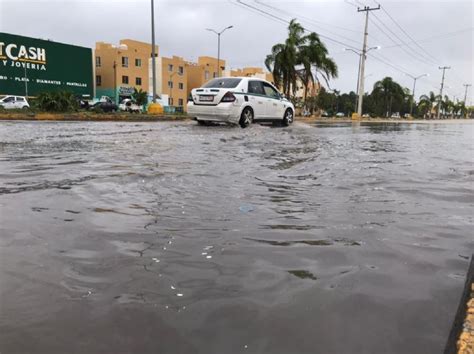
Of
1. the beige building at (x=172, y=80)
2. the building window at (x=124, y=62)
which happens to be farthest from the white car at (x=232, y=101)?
the beige building at (x=172, y=80)

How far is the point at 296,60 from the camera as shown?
40.3m

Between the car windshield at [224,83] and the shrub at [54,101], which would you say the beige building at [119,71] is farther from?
the car windshield at [224,83]

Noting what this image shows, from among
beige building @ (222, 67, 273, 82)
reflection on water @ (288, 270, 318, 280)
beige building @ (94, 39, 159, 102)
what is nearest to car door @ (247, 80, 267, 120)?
reflection on water @ (288, 270, 318, 280)

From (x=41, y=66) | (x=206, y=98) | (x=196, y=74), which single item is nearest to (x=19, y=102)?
(x=41, y=66)

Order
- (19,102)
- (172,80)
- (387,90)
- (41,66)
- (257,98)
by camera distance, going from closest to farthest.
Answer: (257,98), (19,102), (41,66), (387,90), (172,80)

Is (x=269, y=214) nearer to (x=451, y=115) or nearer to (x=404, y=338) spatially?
(x=404, y=338)

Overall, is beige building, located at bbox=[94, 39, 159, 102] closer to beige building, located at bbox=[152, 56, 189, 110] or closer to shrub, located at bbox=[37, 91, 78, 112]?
beige building, located at bbox=[152, 56, 189, 110]

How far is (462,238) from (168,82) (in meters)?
74.2

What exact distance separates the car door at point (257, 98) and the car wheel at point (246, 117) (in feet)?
0.71

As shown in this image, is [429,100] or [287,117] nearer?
[287,117]

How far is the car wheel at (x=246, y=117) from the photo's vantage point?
12.2m

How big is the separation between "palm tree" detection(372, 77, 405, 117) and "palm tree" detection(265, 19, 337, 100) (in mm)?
34801

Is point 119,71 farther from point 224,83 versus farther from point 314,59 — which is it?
point 224,83

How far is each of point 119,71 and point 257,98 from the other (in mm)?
56571
